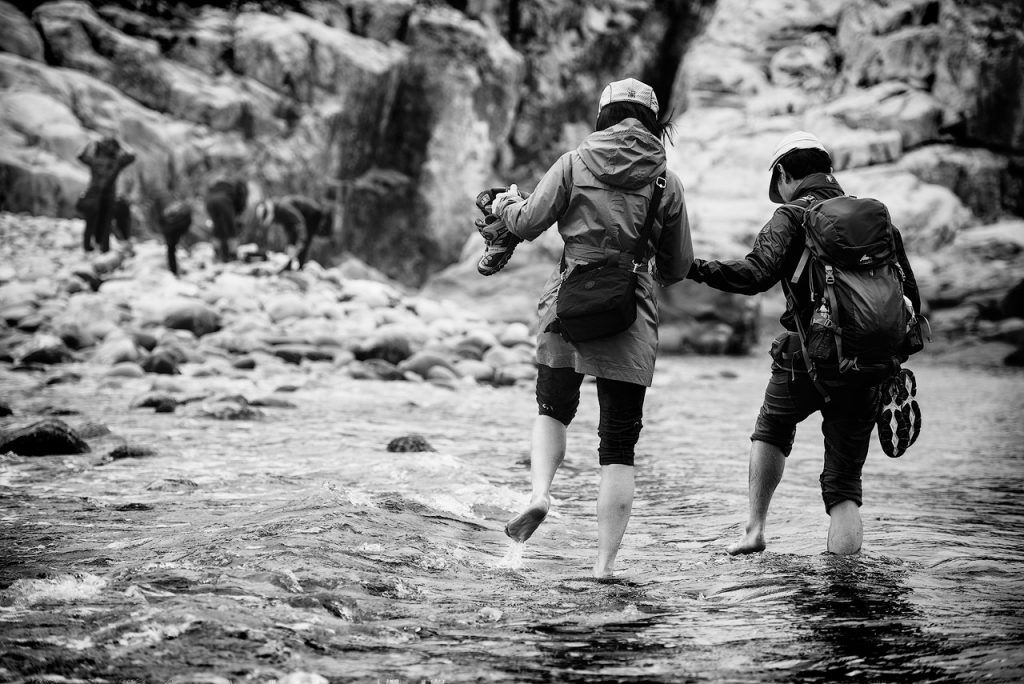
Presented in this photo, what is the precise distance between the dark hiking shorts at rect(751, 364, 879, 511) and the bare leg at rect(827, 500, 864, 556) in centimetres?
3

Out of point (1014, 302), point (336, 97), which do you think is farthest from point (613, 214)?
point (336, 97)

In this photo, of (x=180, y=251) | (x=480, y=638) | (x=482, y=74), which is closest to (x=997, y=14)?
(x=482, y=74)

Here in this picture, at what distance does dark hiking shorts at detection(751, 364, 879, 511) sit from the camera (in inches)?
138

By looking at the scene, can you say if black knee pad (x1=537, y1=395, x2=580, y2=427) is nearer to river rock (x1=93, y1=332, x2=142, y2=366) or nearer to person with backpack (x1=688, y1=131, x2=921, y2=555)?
person with backpack (x1=688, y1=131, x2=921, y2=555)

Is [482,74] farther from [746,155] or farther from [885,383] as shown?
[885,383]

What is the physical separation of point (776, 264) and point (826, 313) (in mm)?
271

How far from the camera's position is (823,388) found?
3.45 meters

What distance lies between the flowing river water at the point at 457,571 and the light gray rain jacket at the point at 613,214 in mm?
790

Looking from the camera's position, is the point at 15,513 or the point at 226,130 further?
the point at 226,130

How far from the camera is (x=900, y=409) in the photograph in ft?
11.5

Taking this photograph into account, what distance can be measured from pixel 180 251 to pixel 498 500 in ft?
50.3

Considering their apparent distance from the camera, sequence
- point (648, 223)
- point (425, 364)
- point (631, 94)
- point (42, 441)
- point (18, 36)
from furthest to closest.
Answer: point (18, 36)
point (425, 364)
point (42, 441)
point (631, 94)
point (648, 223)

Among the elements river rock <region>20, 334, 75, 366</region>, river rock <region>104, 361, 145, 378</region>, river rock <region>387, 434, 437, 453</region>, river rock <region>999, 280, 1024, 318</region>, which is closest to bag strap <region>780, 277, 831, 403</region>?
river rock <region>387, 434, 437, 453</region>

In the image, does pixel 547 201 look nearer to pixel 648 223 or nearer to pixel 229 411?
pixel 648 223
